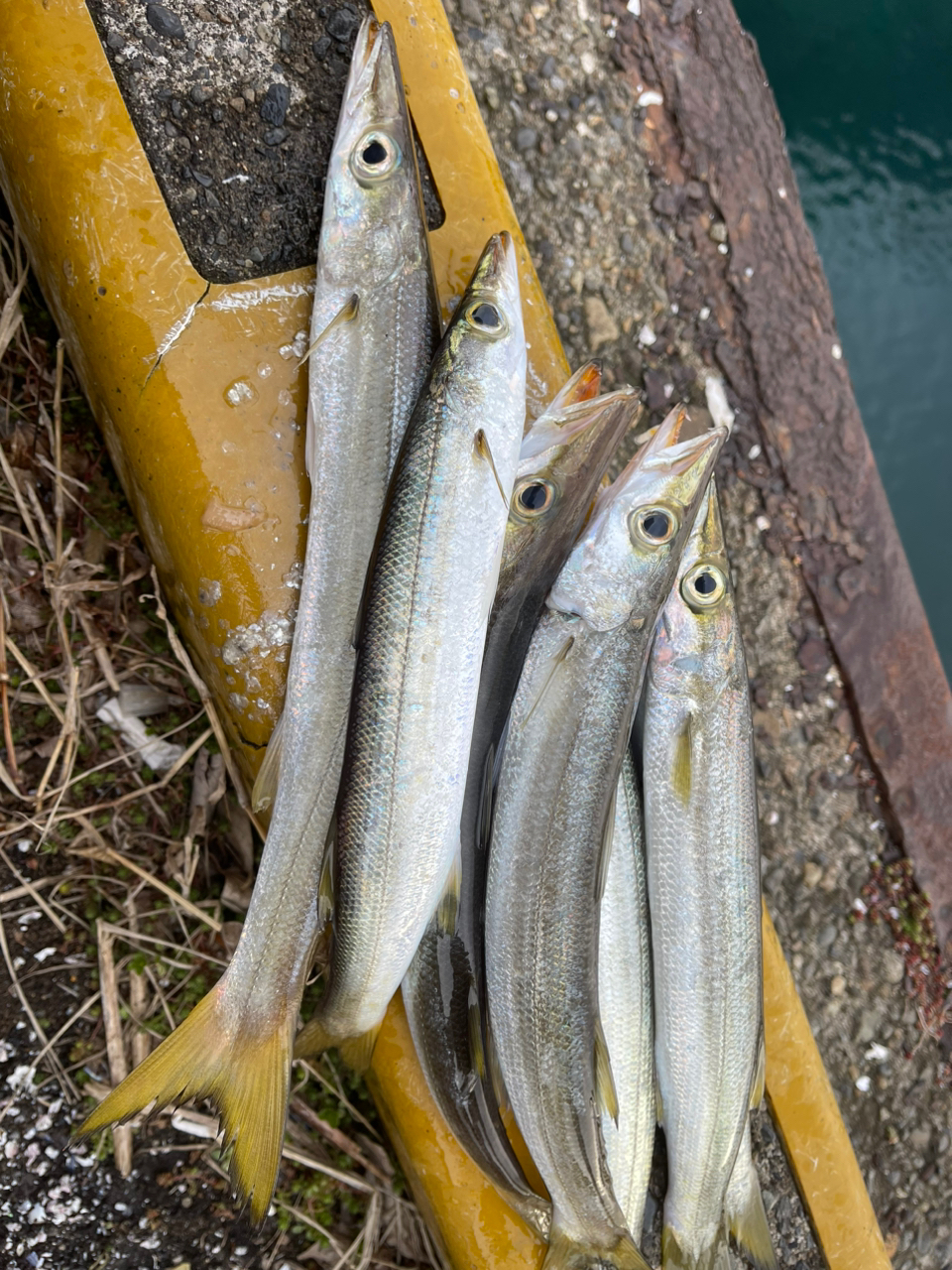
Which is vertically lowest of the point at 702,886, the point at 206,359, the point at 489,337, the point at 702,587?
the point at 702,886

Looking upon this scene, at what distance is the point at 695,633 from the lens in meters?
2.63

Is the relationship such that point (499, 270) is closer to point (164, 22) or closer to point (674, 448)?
point (674, 448)

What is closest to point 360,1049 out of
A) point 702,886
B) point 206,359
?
point 702,886

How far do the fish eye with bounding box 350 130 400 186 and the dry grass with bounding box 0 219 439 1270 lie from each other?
4.52ft

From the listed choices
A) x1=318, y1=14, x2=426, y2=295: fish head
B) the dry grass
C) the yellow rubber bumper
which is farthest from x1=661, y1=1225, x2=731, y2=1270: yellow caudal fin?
x1=318, y1=14, x2=426, y2=295: fish head

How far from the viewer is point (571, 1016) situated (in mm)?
2416

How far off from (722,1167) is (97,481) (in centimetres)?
322

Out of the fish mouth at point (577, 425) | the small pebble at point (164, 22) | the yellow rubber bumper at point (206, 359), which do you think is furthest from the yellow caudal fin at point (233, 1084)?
the small pebble at point (164, 22)

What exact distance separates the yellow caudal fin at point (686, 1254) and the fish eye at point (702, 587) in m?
2.04

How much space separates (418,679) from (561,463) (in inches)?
32.5

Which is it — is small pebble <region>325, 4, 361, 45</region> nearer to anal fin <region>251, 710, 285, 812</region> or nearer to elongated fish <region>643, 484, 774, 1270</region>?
elongated fish <region>643, 484, 774, 1270</region>

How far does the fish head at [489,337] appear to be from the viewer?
2.39m

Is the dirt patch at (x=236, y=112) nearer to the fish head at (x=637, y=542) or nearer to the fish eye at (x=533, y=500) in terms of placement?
the fish eye at (x=533, y=500)

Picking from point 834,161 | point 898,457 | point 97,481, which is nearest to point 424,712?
point 97,481
